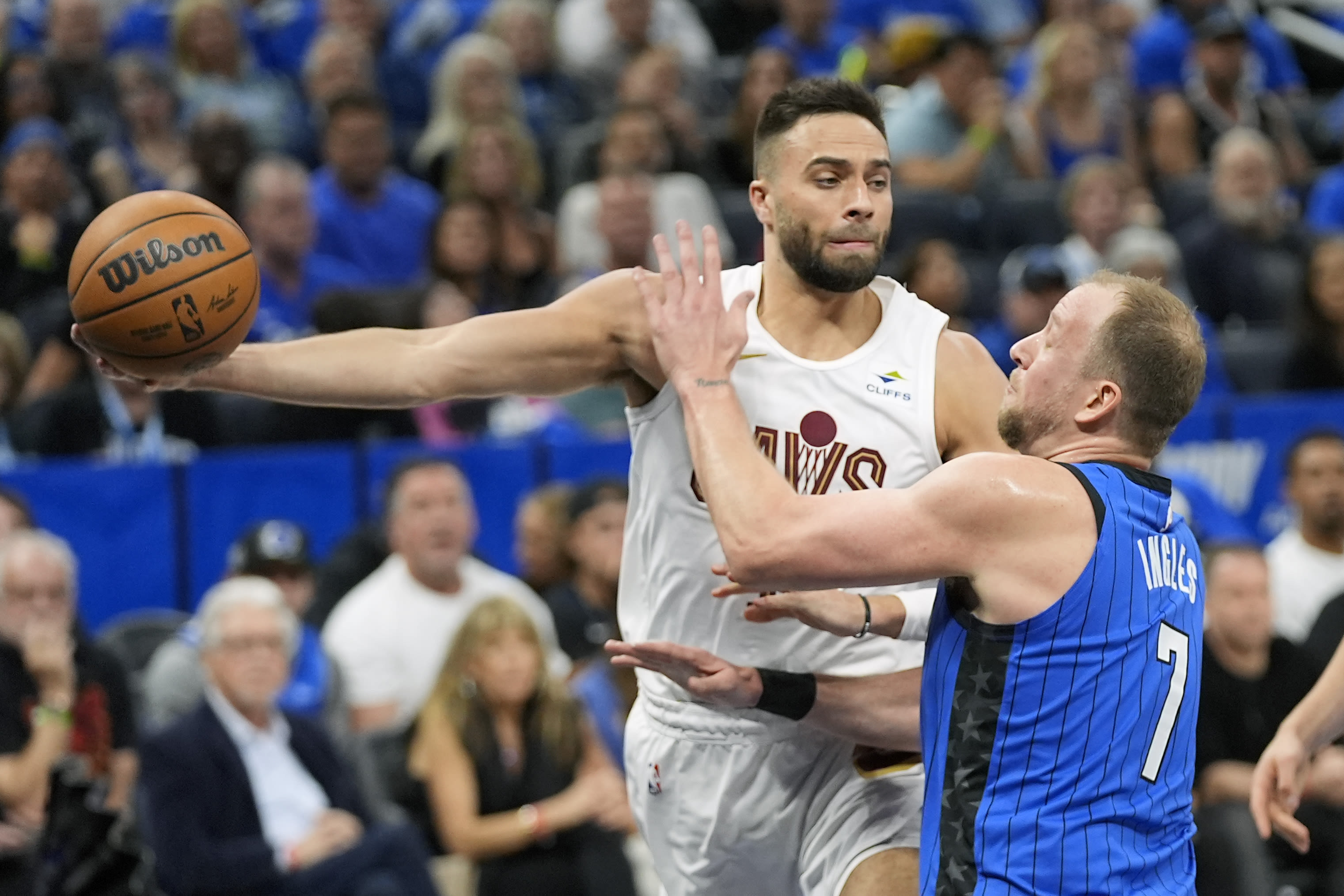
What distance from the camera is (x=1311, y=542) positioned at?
900 centimetres

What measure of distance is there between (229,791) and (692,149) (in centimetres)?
578

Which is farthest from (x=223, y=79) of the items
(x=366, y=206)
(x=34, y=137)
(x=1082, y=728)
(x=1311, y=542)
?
(x=1082, y=728)

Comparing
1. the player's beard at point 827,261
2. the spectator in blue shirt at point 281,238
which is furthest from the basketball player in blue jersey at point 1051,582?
the spectator in blue shirt at point 281,238

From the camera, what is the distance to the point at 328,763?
726cm

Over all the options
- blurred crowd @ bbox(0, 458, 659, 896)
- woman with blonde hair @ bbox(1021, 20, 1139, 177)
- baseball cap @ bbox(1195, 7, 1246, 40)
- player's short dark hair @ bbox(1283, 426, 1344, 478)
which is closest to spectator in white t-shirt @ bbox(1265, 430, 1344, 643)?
player's short dark hair @ bbox(1283, 426, 1344, 478)

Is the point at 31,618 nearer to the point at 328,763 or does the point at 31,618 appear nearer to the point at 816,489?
the point at 328,763

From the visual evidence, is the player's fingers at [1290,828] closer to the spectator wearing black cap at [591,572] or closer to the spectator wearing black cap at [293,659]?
the spectator wearing black cap at [591,572]

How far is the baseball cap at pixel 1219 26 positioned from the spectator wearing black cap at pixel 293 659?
7.67 meters

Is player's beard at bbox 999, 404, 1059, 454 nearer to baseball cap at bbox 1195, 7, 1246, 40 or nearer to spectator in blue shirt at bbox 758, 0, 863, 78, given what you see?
spectator in blue shirt at bbox 758, 0, 863, 78

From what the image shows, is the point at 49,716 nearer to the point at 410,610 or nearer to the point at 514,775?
the point at 410,610

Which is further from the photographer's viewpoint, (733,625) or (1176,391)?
(733,625)

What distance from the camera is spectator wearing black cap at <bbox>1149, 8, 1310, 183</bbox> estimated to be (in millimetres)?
12594

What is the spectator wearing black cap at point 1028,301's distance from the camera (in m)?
9.61

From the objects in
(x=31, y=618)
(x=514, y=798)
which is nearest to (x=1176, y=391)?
(x=514, y=798)
